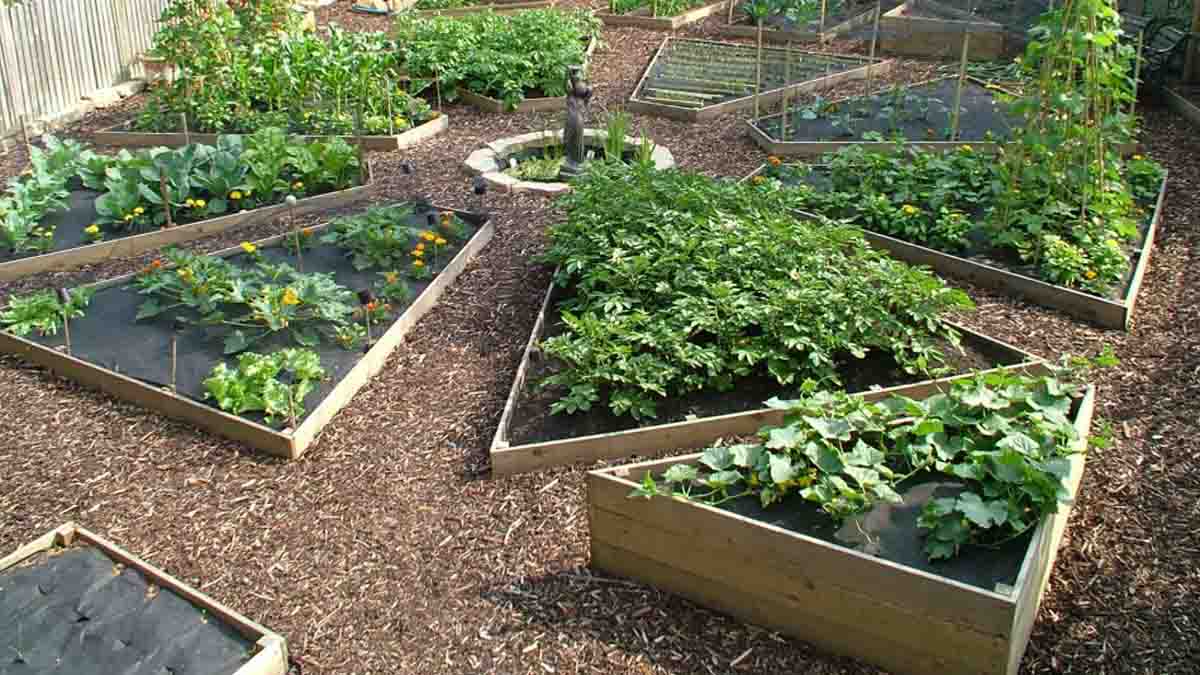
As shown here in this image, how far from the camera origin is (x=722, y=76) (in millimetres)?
11578

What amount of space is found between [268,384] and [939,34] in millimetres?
9316

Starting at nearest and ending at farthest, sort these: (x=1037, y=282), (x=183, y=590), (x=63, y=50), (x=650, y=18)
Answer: (x=183, y=590) → (x=1037, y=282) → (x=63, y=50) → (x=650, y=18)

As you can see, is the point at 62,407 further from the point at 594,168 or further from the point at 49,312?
the point at 594,168

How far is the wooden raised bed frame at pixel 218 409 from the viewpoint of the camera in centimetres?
534

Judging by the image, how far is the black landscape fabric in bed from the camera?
390 cm

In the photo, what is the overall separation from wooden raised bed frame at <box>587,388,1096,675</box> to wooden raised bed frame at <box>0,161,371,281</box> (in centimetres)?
454

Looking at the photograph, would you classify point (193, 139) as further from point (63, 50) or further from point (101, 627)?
point (101, 627)

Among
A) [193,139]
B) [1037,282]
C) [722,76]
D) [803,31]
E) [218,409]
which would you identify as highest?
[803,31]

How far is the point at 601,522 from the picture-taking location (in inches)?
169

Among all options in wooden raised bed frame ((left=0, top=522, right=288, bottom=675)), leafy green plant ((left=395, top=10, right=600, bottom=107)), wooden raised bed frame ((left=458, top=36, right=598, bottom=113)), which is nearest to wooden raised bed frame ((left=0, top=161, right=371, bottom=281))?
wooden raised bed frame ((left=458, top=36, right=598, bottom=113))

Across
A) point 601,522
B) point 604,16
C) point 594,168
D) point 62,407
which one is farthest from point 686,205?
point 604,16

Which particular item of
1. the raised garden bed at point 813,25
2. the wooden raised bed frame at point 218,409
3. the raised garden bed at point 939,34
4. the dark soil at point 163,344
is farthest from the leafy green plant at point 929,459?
the raised garden bed at point 813,25

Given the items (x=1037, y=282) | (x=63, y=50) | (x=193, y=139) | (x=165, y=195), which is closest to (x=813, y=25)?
(x=193, y=139)

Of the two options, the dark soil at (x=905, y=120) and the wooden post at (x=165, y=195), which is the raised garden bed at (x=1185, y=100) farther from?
the wooden post at (x=165, y=195)
